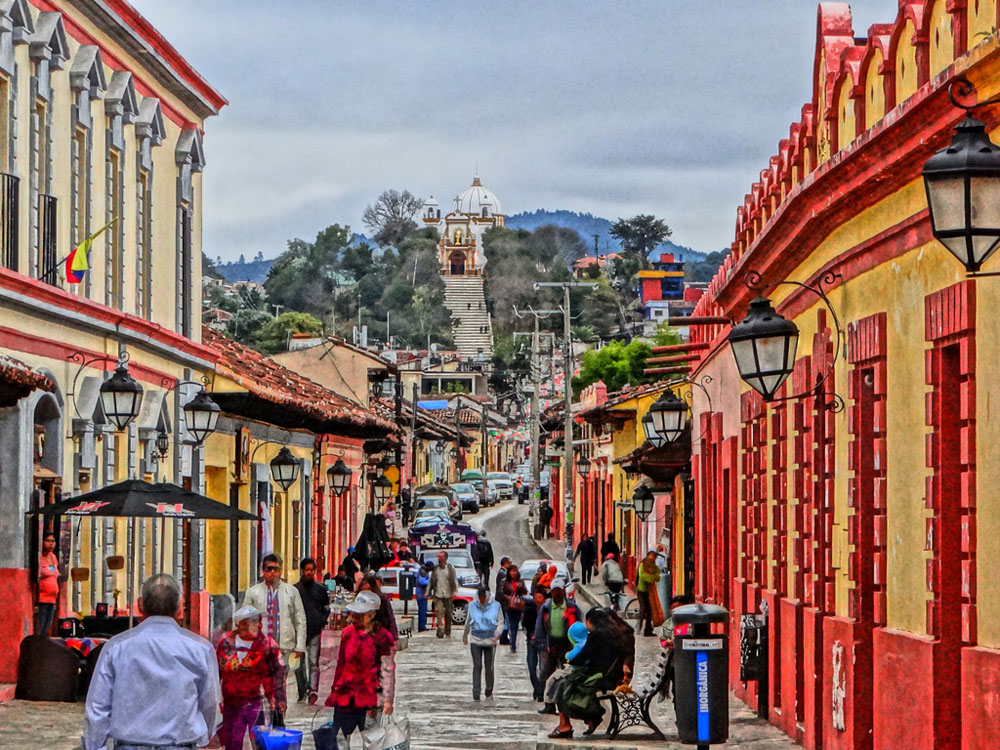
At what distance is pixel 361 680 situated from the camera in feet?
42.8

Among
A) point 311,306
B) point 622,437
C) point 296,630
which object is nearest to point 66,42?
point 296,630

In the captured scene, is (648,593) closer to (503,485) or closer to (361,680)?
(361,680)

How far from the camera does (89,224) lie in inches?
849

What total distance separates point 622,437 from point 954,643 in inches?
1531

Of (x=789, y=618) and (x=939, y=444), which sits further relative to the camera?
(x=789, y=618)

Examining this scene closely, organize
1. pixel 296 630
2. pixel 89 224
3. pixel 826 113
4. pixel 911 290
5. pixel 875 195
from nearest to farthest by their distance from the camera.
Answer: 1. pixel 911 290
2. pixel 875 195
3. pixel 826 113
4. pixel 296 630
5. pixel 89 224

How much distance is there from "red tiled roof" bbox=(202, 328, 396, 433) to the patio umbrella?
10.0 metres

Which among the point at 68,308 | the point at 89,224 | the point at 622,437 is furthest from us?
the point at 622,437

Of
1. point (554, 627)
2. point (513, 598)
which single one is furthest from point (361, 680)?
point (513, 598)

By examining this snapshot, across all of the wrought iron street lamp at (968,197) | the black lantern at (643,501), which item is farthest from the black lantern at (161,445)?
the wrought iron street lamp at (968,197)

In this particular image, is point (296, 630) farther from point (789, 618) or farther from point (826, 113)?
point (826, 113)

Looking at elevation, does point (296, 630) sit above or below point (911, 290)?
below

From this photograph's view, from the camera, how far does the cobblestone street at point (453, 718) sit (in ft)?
52.7

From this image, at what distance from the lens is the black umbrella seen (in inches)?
687
